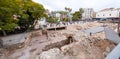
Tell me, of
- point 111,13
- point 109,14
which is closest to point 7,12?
point 111,13

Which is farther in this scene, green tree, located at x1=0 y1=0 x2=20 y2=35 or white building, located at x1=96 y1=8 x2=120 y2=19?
white building, located at x1=96 y1=8 x2=120 y2=19

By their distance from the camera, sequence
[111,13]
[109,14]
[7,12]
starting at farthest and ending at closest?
[109,14]
[111,13]
[7,12]

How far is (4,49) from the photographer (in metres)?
16.7

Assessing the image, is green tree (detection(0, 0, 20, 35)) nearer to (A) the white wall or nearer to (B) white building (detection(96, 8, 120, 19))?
(B) white building (detection(96, 8, 120, 19))

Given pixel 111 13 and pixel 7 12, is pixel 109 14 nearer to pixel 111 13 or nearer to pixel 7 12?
pixel 111 13

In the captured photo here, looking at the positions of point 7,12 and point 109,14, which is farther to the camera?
point 109,14

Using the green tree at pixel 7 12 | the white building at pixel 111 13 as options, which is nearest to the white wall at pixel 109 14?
the white building at pixel 111 13

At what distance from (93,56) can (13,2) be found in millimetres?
10869

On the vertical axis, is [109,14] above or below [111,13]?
below

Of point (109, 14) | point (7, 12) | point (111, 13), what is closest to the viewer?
point (7, 12)

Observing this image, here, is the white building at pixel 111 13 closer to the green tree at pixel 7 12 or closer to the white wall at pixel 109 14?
the white wall at pixel 109 14

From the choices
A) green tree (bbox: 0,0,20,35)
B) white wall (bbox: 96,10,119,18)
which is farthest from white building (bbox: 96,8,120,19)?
green tree (bbox: 0,0,20,35)

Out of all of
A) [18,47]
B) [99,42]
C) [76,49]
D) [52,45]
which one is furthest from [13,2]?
[99,42]

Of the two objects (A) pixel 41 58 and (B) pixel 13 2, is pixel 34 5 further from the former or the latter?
(A) pixel 41 58
